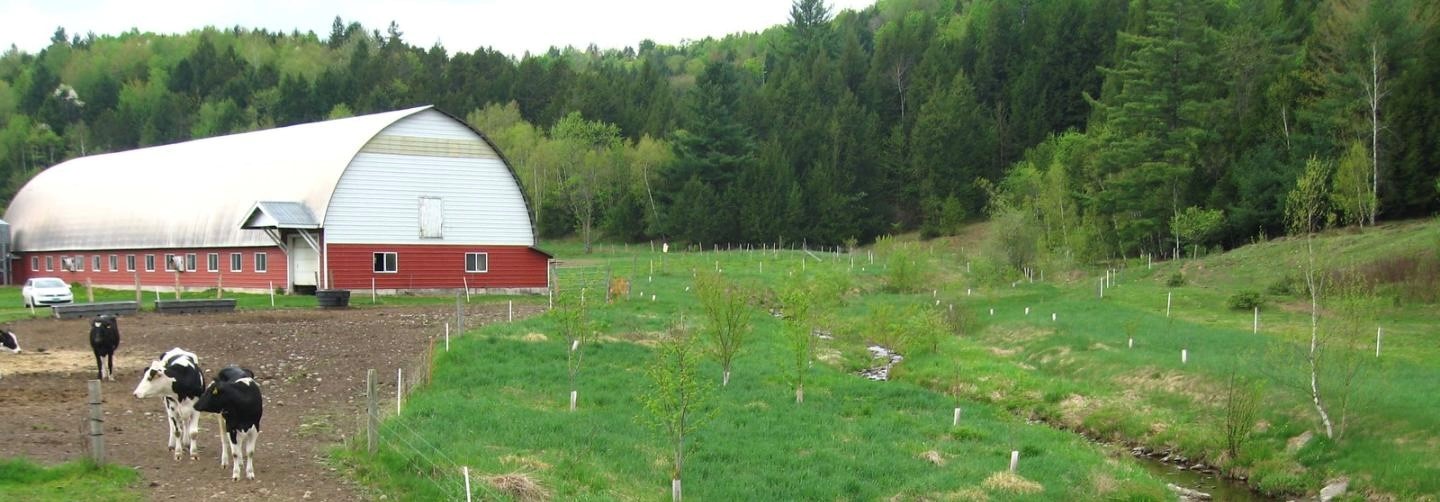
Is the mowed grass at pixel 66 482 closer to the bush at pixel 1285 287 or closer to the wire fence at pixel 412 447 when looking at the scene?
the wire fence at pixel 412 447

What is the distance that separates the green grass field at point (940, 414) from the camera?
667 inches

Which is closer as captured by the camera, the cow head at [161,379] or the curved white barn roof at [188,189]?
the cow head at [161,379]

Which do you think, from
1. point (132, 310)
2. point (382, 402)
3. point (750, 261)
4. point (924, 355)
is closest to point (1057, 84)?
point (750, 261)

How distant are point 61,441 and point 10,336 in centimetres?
1255

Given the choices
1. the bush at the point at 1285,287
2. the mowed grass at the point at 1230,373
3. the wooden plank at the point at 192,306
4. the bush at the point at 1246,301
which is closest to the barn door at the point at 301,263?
the wooden plank at the point at 192,306

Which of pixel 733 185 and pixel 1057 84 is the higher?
pixel 1057 84

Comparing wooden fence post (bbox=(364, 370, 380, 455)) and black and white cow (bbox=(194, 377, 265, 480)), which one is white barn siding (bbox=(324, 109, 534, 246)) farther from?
black and white cow (bbox=(194, 377, 265, 480))

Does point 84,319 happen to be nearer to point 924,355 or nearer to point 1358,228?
point 924,355

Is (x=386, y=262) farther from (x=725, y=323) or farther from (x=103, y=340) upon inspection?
(x=725, y=323)

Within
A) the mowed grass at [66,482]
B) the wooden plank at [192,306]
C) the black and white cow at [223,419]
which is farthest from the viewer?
the wooden plank at [192,306]

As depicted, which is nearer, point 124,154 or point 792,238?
point 124,154

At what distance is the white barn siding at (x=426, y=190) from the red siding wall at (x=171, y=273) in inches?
167

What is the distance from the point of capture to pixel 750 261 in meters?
69.9

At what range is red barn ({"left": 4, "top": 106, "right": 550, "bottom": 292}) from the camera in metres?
50.1
